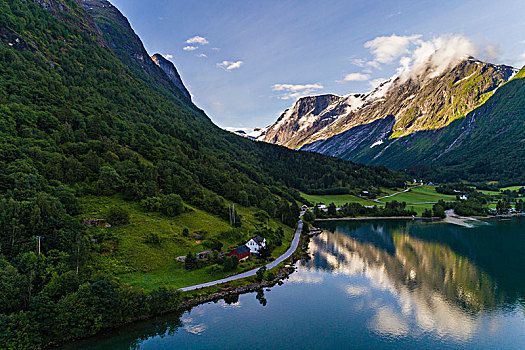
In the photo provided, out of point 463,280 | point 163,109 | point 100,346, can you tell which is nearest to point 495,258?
point 463,280

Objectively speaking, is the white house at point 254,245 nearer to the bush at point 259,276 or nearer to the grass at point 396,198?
the bush at point 259,276

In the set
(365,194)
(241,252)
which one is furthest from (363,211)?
(241,252)

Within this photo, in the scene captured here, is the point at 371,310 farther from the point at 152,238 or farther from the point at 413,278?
the point at 152,238

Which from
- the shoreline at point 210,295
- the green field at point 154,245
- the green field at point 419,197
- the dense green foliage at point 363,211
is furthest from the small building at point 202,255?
the green field at point 419,197

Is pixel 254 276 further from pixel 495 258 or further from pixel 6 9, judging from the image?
pixel 6 9

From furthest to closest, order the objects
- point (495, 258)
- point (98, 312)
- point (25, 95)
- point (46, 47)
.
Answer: point (46, 47) < point (25, 95) < point (495, 258) < point (98, 312)

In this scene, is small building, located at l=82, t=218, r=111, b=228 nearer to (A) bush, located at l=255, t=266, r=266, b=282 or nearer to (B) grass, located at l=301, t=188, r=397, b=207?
(A) bush, located at l=255, t=266, r=266, b=282

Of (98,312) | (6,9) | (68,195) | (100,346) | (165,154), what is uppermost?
(6,9)
